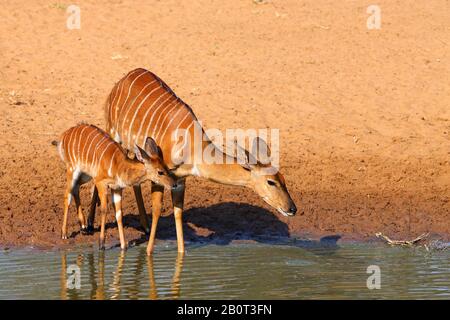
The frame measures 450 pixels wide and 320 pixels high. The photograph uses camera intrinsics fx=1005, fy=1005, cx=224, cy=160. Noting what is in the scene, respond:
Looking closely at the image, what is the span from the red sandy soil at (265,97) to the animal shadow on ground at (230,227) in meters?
0.02

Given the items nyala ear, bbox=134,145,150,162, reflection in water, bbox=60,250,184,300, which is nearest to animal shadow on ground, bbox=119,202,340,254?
reflection in water, bbox=60,250,184,300

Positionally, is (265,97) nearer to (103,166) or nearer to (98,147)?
(98,147)

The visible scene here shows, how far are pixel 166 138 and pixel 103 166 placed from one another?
692 millimetres

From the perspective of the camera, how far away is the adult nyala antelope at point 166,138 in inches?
346

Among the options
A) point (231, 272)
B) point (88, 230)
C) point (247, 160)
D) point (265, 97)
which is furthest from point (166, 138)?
point (265, 97)

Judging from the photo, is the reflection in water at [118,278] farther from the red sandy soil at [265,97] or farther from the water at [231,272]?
the red sandy soil at [265,97]

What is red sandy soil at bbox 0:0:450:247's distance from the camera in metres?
10.7

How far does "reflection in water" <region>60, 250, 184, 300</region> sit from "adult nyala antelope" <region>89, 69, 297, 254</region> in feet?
1.26

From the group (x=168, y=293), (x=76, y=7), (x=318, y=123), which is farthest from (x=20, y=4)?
(x=168, y=293)

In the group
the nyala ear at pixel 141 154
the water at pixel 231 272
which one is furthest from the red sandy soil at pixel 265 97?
the nyala ear at pixel 141 154

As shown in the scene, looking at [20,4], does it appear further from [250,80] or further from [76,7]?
[250,80]

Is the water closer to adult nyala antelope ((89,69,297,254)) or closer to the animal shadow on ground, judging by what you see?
the animal shadow on ground

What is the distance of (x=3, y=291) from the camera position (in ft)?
26.1

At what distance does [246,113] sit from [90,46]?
3206 millimetres
